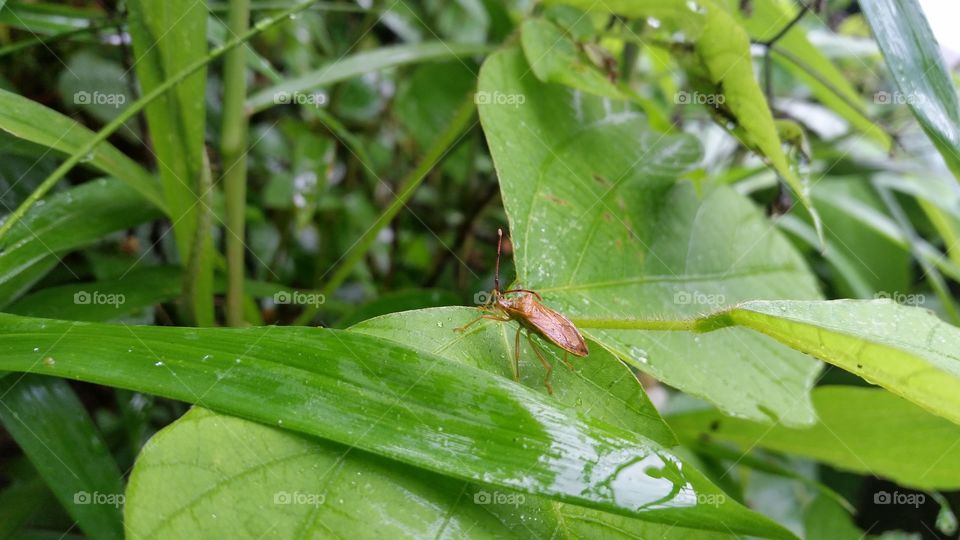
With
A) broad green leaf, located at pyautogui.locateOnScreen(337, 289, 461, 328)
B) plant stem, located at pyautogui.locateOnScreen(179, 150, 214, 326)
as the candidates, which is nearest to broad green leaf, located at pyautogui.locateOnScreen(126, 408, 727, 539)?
plant stem, located at pyautogui.locateOnScreen(179, 150, 214, 326)

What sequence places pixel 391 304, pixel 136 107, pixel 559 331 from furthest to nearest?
pixel 391 304, pixel 136 107, pixel 559 331

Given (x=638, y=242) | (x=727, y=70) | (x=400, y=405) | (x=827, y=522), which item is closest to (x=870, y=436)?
(x=827, y=522)

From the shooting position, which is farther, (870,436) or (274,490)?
(870,436)

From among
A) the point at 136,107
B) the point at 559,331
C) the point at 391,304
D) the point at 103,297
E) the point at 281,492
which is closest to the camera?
the point at 281,492

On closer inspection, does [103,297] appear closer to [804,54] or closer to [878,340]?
[878,340]

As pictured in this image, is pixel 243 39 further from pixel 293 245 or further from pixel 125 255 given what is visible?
pixel 293 245

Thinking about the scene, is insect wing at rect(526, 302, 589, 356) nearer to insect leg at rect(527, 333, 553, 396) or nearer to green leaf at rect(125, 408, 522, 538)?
insect leg at rect(527, 333, 553, 396)
